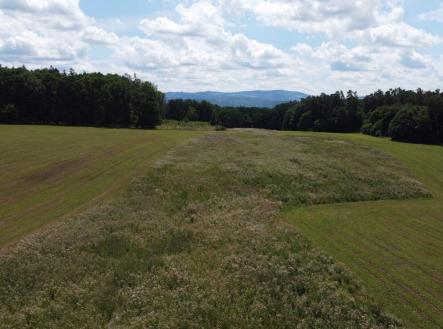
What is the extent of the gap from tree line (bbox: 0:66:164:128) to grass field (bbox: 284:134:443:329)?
3246 inches

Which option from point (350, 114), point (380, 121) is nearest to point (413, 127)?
point (380, 121)

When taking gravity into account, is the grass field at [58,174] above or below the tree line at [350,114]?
below

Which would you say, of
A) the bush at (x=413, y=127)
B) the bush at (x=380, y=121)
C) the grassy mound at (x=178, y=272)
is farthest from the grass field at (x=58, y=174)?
the bush at (x=380, y=121)

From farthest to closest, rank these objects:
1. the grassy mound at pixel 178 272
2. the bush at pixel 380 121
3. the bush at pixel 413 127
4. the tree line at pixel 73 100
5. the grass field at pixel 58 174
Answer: the tree line at pixel 73 100 → the bush at pixel 380 121 → the bush at pixel 413 127 → the grass field at pixel 58 174 → the grassy mound at pixel 178 272

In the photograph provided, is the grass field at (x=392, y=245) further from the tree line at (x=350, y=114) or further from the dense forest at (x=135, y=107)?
the dense forest at (x=135, y=107)

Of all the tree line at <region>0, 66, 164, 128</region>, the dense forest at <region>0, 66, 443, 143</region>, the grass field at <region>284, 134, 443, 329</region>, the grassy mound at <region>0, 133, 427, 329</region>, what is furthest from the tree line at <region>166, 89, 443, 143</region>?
the grassy mound at <region>0, 133, 427, 329</region>

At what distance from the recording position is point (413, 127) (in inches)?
3147

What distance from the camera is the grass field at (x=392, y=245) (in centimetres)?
1791

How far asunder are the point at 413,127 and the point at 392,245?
61.1 metres

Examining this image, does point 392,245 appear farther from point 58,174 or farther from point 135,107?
point 135,107

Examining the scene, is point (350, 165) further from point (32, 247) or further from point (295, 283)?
point (32, 247)

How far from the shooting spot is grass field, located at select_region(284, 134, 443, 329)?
17.9 metres

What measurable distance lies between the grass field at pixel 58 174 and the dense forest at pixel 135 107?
45.1m

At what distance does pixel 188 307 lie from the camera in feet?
55.1
